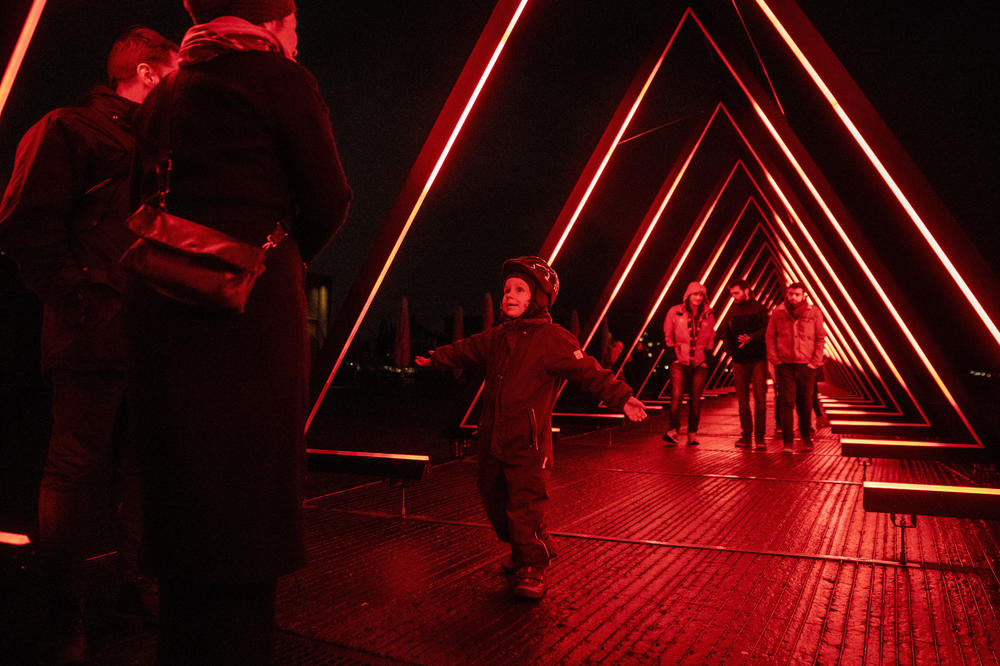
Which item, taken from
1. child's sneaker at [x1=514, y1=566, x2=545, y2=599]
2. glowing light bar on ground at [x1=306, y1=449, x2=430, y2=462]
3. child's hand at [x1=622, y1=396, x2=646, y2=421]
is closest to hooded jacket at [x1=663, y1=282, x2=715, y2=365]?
glowing light bar on ground at [x1=306, y1=449, x2=430, y2=462]

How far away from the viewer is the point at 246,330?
4.45ft

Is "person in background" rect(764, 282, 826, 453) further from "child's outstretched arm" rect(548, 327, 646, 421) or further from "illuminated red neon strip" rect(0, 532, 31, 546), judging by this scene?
"illuminated red neon strip" rect(0, 532, 31, 546)

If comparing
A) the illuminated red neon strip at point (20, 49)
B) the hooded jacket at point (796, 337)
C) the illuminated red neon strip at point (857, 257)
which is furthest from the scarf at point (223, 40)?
the hooded jacket at point (796, 337)

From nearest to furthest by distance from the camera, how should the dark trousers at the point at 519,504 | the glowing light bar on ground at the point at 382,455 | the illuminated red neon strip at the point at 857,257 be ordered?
1. the dark trousers at the point at 519,504
2. the glowing light bar on ground at the point at 382,455
3. the illuminated red neon strip at the point at 857,257

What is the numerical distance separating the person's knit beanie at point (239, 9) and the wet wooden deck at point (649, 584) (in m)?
1.82

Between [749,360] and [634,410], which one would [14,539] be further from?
[749,360]

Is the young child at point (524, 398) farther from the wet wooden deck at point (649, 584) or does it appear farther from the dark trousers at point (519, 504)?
the wet wooden deck at point (649, 584)

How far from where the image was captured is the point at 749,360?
8.53 metres

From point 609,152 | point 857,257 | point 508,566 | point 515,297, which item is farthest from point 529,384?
point 857,257

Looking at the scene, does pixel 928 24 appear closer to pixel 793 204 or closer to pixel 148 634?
pixel 148 634

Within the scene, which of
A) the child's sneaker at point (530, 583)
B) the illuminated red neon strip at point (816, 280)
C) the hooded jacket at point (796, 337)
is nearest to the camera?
the child's sneaker at point (530, 583)

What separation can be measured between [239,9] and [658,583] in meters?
2.64

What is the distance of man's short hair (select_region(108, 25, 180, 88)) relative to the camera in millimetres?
2461

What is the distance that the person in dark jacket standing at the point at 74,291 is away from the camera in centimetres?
214
